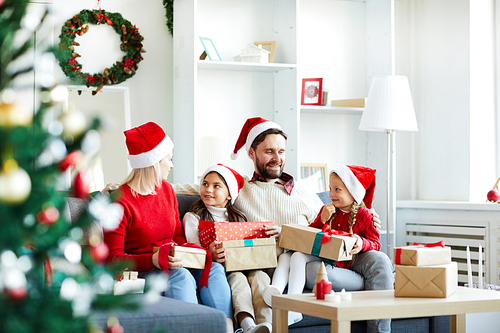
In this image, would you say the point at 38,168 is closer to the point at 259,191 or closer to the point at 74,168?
the point at 74,168

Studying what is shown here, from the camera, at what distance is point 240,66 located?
356 centimetres

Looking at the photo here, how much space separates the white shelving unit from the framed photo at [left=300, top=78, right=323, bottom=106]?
0.18m

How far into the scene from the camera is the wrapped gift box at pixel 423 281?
69.6 inches

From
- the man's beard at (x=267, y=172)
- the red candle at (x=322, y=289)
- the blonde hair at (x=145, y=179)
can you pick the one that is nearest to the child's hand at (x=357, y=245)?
the red candle at (x=322, y=289)

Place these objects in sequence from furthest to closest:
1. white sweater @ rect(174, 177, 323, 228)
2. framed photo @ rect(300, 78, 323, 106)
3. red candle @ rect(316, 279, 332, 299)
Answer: framed photo @ rect(300, 78, 323, 106), white sweater @ rect(174, 177, 323, 228), red candle @ rect(316, 279, 332, 299)

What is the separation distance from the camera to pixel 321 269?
70.5 inches

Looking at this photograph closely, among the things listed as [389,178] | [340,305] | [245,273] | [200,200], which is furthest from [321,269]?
[389,178]

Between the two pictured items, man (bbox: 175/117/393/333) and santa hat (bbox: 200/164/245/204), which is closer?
man (bbox: 175/117/393/333)

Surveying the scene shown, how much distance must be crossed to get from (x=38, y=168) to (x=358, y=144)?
12.5 feet

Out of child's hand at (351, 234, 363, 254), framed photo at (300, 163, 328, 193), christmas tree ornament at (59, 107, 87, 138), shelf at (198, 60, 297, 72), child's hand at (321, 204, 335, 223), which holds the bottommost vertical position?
child's hand at (351, 234, 363, 254)

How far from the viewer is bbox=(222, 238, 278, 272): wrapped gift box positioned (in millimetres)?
2252

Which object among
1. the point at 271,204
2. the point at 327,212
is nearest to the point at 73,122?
the point at 327,212

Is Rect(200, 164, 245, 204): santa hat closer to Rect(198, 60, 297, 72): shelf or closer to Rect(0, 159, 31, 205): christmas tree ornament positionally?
Rect(198, 60, 297, 72): shelf

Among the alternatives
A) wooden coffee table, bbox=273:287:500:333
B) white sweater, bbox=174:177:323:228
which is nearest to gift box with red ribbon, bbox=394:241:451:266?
wooden coffee table, bbox=273:287:500:333
